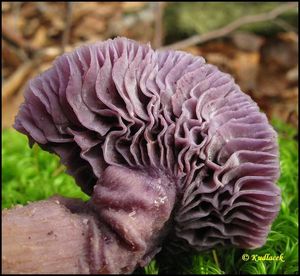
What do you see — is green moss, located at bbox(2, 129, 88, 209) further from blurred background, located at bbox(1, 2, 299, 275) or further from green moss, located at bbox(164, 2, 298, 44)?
green moss, located at bbox(164, 2, 298, 44)

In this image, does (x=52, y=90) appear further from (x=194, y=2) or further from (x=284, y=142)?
(x=194, y=2)

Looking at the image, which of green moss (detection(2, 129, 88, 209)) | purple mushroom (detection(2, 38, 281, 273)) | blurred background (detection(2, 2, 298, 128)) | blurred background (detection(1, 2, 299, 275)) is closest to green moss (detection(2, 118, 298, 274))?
green moss (detection(2, 129, 88, 209))

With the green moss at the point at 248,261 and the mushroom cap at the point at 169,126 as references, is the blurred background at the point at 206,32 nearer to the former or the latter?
the green moss at the point at 248,261

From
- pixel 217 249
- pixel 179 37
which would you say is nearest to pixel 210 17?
pixel 179 37

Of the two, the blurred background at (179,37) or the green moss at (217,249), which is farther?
the blurred background at (179,37)

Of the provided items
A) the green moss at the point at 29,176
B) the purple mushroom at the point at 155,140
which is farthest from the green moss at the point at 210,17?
the purple mushroom at the point at 155,140

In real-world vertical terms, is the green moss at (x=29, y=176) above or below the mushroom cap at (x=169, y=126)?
below

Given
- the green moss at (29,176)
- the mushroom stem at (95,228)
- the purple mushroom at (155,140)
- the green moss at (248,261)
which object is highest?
the purple mushroom at (155,140)
